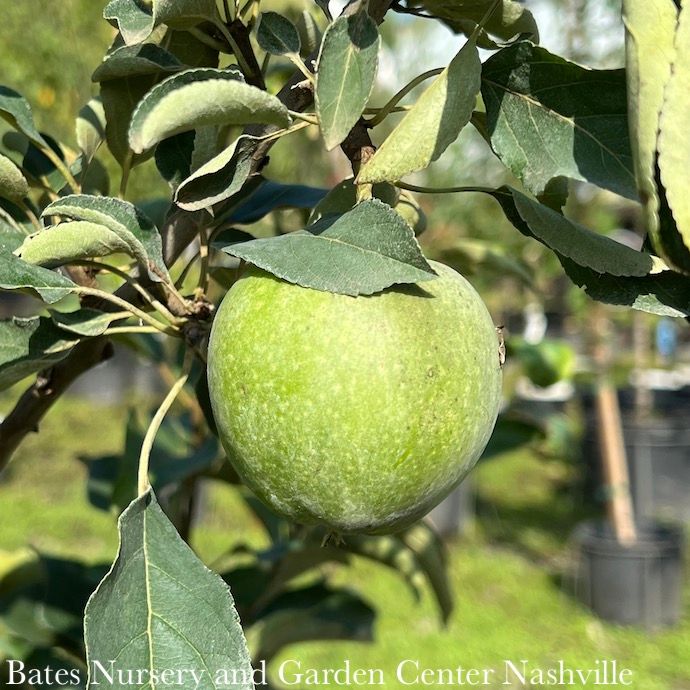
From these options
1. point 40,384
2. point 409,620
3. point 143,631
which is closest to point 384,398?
point 143,631

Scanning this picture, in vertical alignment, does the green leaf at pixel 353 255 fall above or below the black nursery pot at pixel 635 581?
above

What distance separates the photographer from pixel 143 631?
53 centimetres

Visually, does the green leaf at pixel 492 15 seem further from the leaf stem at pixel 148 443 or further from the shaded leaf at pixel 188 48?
the leaf stem at pixel 148 443

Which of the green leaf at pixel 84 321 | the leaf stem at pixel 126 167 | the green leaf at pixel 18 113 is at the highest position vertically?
the green leaf at pixel 18 113

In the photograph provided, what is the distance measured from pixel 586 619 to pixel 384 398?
2595mm

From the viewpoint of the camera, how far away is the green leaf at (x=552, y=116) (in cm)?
57

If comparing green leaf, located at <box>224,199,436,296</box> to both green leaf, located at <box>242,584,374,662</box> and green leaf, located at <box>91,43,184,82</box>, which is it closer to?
green leaf, located at <box>91,43,184,82</box>

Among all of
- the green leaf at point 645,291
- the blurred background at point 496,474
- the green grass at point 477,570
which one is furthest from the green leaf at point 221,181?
the green grass at point 477,570

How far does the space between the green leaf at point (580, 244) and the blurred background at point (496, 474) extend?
1.55 feet

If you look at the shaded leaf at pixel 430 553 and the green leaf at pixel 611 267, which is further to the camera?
the shaded leaf at pixel 430 553

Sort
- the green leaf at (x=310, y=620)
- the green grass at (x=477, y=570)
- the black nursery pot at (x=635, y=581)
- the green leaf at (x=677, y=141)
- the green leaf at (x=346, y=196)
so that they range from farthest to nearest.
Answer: the black nursery pot at (x=635, y=581), the green grass at (x=477, y=570), the green leaf at (x=310, y=620), the green leaf at (x=346, y=196), the green leaf at (x=677, y=141)

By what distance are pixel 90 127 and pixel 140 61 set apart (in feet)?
0.55

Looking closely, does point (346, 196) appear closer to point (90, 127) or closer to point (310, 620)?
point (90, 127)

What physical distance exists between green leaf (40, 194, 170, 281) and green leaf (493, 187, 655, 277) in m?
0.25
